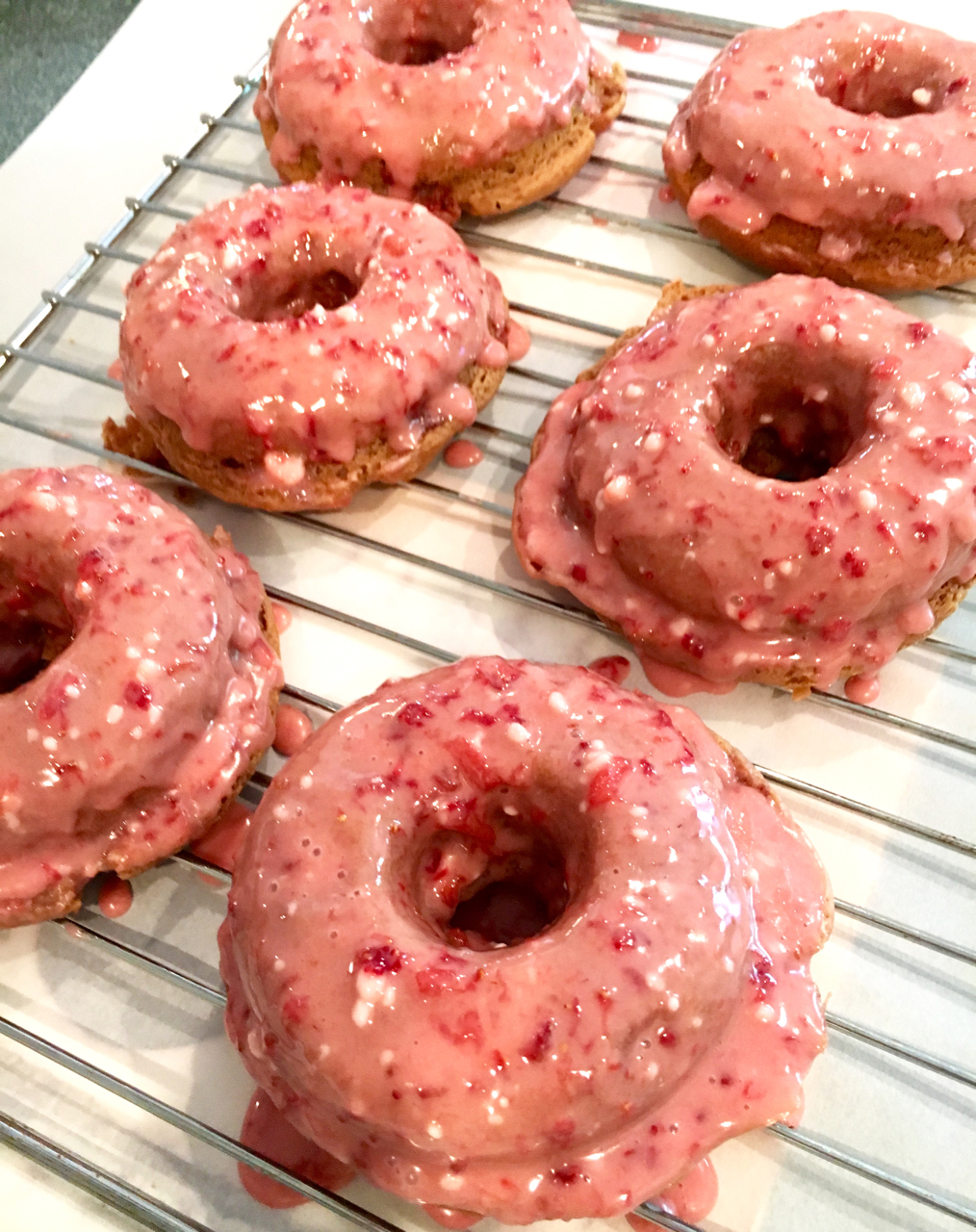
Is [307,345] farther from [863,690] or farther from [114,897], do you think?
[863,690]

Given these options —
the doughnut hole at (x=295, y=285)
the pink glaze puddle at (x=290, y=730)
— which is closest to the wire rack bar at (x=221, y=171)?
the doughnut hole at (x=295, y=285)

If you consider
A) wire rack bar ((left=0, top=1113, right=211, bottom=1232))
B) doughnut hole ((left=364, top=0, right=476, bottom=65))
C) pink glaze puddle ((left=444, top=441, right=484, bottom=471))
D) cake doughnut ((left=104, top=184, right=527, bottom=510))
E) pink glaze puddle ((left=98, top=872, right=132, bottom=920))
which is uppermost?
doughnut hole ((left=364, top=0, right=476, bottom=65))

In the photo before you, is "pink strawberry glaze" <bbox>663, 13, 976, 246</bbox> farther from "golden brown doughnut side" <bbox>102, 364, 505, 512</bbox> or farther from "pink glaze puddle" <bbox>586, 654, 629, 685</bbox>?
"pink glaze puddle" <bbox>586, 654, 629, 685</bbox>

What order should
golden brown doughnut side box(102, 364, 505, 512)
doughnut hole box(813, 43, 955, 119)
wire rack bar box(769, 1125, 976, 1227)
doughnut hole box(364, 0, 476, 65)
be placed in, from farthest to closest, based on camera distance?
doughnut hole box(364, 0, 476, 65), doughnut hole box(813, 43, 955, 119), golden brown doughnut side box(102, 364, 505, 512), wire rack bar box(769, 1125, 976, 1227)

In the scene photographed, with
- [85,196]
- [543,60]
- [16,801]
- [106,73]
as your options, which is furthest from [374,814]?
[106,73]

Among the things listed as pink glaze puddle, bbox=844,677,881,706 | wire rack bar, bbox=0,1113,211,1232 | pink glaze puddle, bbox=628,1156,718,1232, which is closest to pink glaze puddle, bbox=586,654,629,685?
pink glaze puddle, bbox=844,677,881,706

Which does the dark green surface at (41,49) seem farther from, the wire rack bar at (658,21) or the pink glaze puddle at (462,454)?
the pink glaze puddle at (462,454)

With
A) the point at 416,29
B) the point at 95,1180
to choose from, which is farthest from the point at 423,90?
the point at 95,1180
